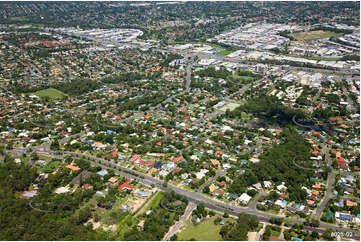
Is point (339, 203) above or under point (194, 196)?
under

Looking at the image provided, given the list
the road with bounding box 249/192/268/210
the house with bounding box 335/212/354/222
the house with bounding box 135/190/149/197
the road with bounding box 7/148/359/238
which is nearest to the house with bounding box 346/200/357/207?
the house with bounding box 335/212/354/222

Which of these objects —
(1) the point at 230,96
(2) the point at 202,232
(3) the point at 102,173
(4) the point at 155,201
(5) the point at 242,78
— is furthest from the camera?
(5) the point at 242,78

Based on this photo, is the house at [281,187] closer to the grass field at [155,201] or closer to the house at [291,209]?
the house at [291,209]

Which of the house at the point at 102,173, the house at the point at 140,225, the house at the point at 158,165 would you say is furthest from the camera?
the house at the point at 158,165

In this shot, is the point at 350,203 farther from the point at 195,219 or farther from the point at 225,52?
the point at 225,52

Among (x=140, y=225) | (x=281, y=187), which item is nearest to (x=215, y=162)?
(x=281, y=187)

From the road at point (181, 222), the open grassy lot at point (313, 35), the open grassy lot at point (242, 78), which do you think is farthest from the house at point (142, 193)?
the open grassy lot at point (313, 35)
